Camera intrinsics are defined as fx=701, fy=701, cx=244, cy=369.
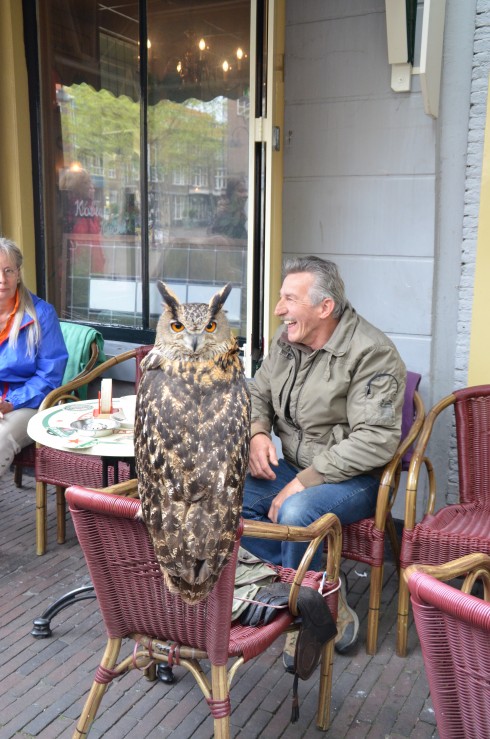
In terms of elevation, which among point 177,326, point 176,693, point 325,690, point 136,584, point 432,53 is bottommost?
point 176,693

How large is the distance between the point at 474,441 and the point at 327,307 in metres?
0.91

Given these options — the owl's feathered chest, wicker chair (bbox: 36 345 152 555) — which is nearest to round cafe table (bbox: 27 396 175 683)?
wicker chair (bbox: 36 345 152 555)

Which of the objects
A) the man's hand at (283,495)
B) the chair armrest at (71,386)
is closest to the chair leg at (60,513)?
the chair armrest at (71,386)

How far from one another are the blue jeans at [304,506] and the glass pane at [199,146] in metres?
1.62

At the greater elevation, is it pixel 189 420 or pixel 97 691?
pixel 189 420

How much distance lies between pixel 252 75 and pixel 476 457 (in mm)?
2186

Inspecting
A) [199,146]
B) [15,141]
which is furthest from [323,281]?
[15,141]

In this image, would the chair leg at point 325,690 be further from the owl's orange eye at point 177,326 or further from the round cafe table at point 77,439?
the owl's orange eye at point 177,326

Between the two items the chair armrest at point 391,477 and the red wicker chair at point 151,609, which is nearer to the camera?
the red wicker chair at point 151,609

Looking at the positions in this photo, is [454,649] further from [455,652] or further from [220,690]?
[220,690]

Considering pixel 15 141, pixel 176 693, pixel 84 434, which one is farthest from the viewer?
pixel 15 141

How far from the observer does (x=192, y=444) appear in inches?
71.4

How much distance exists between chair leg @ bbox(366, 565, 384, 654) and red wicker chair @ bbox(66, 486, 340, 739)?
763 millimetres

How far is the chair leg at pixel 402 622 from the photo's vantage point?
275 cm
